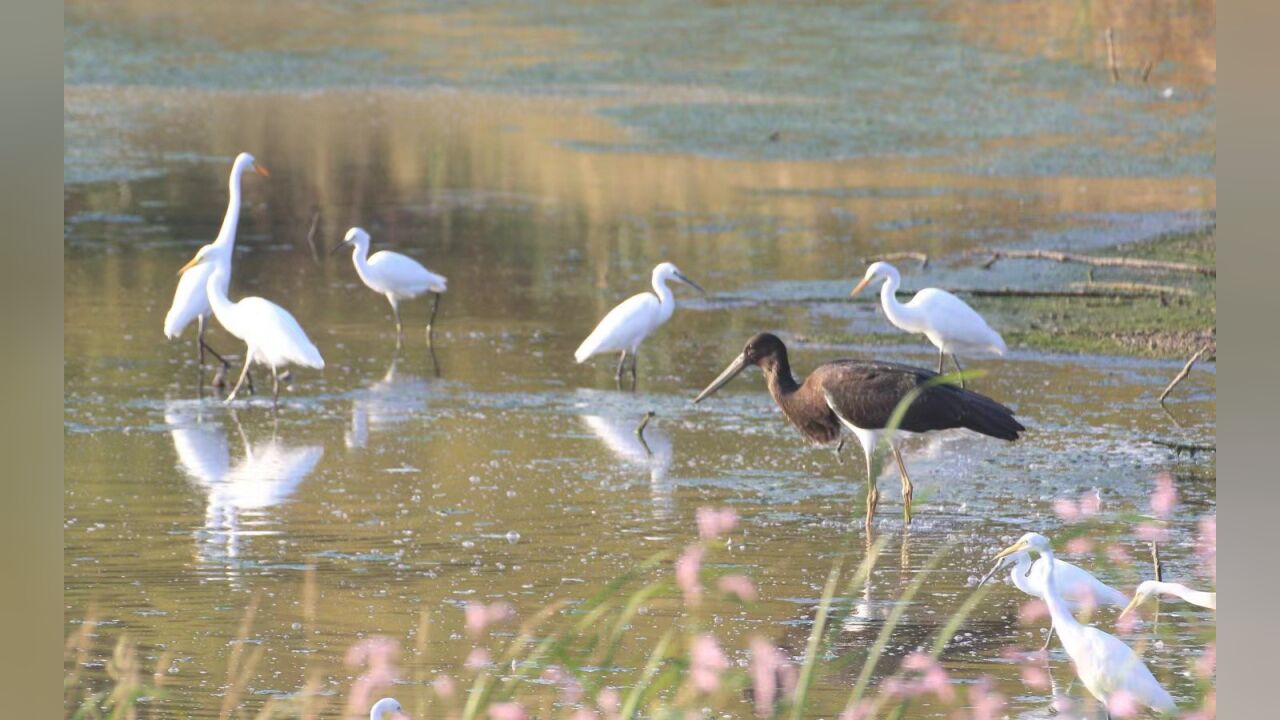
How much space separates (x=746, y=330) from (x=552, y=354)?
1.58 m

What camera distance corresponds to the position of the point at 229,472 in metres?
8.96

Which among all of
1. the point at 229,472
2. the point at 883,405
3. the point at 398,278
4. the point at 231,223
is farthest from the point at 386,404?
the point at 883,405

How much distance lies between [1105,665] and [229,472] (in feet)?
18.0

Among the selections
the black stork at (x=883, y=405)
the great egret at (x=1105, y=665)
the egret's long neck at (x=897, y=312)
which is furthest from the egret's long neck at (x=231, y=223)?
the great egret at (x=1105, y=665)

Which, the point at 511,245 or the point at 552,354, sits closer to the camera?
the point at 552,354

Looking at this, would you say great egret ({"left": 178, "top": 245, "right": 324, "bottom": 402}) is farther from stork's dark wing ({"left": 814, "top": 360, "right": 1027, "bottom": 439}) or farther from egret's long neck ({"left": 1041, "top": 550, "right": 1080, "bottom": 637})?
egret's long neck ({"left": 1041, "top": 550, "right": 1080, "bottom": 637})

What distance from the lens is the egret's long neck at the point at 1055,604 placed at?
4.78m

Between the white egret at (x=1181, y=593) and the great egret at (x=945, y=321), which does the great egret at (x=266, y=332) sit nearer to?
the great egret at (x=945, y=321)

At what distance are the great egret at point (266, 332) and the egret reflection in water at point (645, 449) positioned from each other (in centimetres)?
175

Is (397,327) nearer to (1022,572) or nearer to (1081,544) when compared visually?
(1022,572)

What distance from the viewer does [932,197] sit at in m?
20.7

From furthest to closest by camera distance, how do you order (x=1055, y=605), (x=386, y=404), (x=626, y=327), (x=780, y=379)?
1. (x=626, y=327)
2. (x=386, y=404)
3. (x=780, y=379)
4. (x=1055, y=605)
